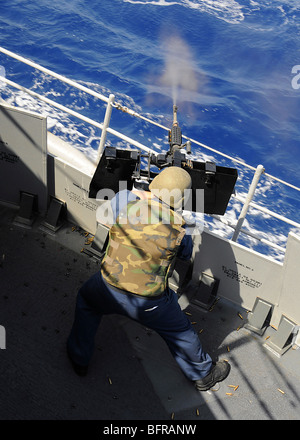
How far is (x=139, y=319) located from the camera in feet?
12.1

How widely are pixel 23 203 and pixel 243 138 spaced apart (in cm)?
1219

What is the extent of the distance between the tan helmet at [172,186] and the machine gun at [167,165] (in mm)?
539

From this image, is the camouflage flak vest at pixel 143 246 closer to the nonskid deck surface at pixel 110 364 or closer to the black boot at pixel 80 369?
the black boot at pixel 80 369

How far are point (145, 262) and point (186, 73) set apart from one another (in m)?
17.2

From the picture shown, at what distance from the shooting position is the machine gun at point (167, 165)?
413 cm

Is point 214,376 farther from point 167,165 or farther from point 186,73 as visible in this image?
point 186,73

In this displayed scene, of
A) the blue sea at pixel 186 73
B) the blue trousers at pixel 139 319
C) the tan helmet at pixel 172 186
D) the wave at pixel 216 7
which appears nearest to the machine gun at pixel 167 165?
the tan helmet at pixel 172 186

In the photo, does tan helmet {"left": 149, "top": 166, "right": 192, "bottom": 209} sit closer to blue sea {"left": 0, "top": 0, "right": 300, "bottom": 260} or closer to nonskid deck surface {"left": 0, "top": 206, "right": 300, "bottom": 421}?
nonskid deck surface {"left": 0, "top": 206, "right": 300, "bottom": 421}

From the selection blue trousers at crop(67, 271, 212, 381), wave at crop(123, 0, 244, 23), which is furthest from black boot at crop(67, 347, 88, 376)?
wave at crop(123, 0, 244, 23)

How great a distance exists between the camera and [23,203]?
17.7 feet

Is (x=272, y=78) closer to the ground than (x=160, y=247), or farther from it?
closer to the ground

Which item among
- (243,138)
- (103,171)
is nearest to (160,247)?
(103,171)

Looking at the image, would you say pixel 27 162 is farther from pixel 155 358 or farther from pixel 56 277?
pixel 155 358

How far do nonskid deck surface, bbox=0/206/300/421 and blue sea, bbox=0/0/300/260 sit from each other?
6.80m
